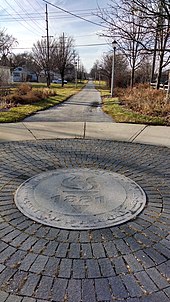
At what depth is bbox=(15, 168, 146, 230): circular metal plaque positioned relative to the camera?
255cm

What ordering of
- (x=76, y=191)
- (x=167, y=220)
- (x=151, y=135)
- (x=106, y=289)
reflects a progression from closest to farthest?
(x=106, y=289) → (x=167, y=220) → (x=76, y=191) → (x=151, y=135)

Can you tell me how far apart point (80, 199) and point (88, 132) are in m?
4.17

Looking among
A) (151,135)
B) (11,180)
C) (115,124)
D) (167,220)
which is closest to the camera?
(167,220)

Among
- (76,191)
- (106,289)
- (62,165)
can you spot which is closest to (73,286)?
(106,289)

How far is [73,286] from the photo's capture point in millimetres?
1741

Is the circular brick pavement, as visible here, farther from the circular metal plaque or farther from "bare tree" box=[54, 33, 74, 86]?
"bare tree" box=[54, 33, 74, 86]

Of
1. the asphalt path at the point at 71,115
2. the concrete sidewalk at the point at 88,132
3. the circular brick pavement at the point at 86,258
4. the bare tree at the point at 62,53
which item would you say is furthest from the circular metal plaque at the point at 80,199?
the bare tree at the point at 62,53

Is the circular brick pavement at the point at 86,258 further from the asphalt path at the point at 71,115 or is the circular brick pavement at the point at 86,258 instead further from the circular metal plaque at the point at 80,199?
the asphalt path at the point at 71,115

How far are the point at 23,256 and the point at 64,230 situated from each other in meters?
0.49

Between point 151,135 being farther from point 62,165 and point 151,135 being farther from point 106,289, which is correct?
point 106,289

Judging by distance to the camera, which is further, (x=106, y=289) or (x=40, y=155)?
(x=40, y=155)

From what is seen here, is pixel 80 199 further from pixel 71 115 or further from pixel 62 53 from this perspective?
pixel 62 53

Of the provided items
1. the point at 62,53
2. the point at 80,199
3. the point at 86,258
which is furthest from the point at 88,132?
the point at 62,53

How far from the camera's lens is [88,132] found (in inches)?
274
